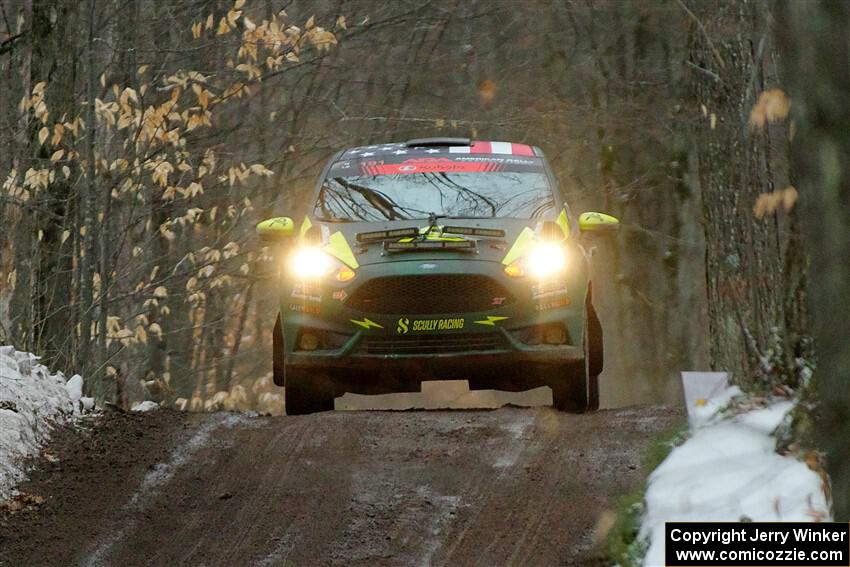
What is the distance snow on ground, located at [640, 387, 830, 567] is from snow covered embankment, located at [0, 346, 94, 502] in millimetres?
4075

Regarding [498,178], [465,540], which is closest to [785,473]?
[465,540]

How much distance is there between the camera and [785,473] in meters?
6.19

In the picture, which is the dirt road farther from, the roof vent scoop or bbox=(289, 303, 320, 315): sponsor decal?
the roof vent scoop

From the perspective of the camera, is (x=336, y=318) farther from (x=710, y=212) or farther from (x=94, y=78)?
(x=94, y=78)

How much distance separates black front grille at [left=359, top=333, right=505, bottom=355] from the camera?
33.2ft

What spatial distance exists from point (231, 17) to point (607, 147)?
9.49 metres

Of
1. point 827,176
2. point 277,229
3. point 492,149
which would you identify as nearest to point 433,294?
point 277,229

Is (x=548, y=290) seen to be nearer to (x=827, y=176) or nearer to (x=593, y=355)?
(x=593, y=355)

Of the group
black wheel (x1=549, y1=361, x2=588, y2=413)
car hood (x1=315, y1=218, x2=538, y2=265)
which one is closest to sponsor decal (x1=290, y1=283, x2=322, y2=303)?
car hood (x1=315, y1=218, x2=538, y2=265)

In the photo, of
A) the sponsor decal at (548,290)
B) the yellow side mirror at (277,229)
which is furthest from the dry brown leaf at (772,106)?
the yellow side mirror at (277,229)

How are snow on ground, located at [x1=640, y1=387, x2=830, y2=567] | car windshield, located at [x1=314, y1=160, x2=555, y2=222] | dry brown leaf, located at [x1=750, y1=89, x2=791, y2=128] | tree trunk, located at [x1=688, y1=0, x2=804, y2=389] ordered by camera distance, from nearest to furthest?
dry brown leaf, located at [x1=750, y1=89, x2=791, y2=128] → snow on ground, located at [x1=640, y1=387, x2=830, y2=567] → tree trunk, located at [x1=688, y1=0, x2=804, y2=389] → car windshield, located at [x1=314, y1=160, x2=555, y2=222]

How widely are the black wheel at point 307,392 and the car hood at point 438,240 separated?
3.38ft

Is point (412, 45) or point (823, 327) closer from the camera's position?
point (823, 327)

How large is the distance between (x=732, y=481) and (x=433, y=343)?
13.3ft
